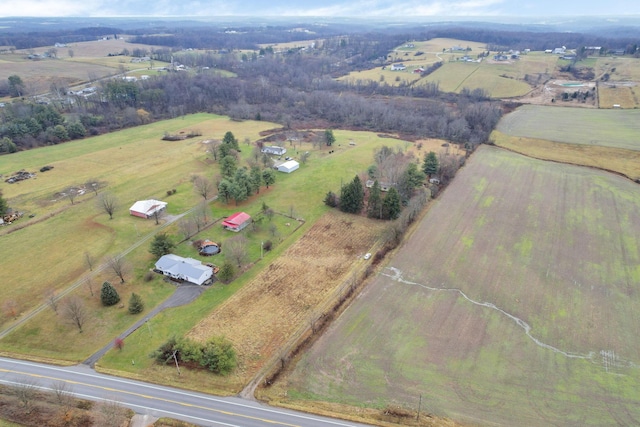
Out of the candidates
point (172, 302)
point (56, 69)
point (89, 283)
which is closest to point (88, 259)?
point (89, 283)

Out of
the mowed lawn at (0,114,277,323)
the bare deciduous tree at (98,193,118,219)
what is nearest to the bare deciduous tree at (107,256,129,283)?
the mowed lawn at (0,114,277,323)

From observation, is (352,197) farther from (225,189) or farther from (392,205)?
(225,189)

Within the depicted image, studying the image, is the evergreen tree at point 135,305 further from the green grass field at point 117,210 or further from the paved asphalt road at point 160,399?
the paved asphalt road at point 160,399

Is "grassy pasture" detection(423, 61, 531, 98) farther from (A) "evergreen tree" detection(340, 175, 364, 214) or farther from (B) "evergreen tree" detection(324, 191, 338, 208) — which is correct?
(B) "evergreen tree" detection(324, 191, 338, 208)

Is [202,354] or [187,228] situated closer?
[202,354]

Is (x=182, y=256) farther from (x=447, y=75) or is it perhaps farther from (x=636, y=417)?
(x=447, y=75)

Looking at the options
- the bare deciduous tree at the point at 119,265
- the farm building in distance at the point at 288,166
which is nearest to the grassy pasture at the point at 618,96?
the farm building in distance at the point at 288,166
